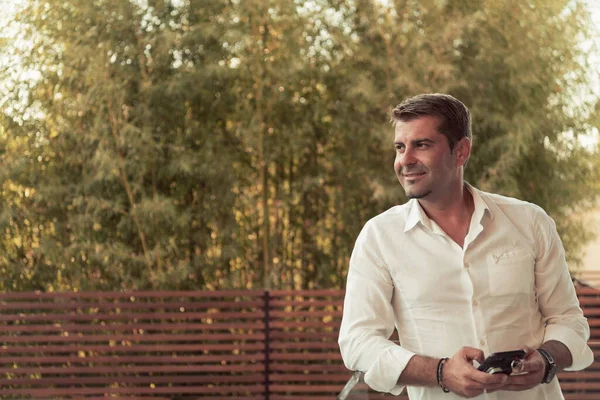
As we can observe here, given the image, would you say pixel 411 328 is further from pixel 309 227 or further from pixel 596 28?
pixel 596 28

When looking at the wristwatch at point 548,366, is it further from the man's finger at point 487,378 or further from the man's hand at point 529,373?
the man's finger at point 487,378

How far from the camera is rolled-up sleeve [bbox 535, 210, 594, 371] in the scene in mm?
1348

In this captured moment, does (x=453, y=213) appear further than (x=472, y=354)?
Yes

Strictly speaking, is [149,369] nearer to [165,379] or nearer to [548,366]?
[165,379]

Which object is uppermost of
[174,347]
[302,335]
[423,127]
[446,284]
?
Result: [423,127]

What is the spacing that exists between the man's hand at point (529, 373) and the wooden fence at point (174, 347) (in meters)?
3.83

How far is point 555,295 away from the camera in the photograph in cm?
136

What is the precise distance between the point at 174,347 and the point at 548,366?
4.16 metres

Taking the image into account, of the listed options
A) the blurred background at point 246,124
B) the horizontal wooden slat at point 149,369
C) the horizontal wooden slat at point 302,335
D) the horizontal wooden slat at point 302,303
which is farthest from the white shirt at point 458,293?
the horizontal wooden slat at point 149,369

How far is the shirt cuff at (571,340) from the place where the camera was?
1.33 metres

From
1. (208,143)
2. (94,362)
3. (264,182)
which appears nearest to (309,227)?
(264,182)

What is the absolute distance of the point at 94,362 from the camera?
5.41 m

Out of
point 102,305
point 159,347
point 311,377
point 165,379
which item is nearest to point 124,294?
point 102,305

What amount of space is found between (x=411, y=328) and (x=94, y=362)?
173 inches
